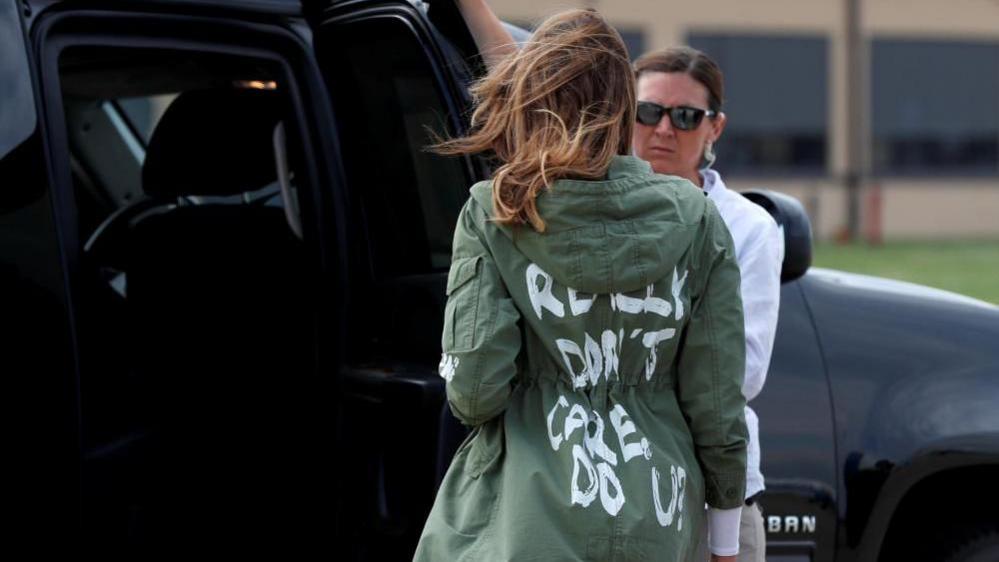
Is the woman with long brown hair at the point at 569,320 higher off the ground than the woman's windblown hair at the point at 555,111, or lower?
lower

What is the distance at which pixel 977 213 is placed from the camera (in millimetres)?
26719

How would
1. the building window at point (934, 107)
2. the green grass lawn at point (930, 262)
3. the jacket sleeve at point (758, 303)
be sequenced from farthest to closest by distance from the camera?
the building window at point (934, 107) → the green grass lawn at point (930, 262) → the jacket sleeve at point (758, 303)

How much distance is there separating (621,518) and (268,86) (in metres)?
1.91

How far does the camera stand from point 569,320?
1.91m

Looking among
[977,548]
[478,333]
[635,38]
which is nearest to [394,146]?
[478,333]

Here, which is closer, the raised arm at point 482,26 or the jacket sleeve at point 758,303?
the jacket sleeve at point 758,303

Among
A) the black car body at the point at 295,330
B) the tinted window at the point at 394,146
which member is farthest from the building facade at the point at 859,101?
the tinted window at the point at 394,146

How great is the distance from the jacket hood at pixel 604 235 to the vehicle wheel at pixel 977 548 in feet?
5.66

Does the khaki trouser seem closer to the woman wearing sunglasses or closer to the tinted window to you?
the woman wearing sunglasses

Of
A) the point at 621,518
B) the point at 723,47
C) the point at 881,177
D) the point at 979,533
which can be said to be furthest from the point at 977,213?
the point at 621,518

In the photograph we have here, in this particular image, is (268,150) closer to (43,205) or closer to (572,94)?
(43,205)

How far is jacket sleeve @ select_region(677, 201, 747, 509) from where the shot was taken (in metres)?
2.02

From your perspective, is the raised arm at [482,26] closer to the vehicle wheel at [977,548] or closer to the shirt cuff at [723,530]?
the shirt cuff at [723,530]

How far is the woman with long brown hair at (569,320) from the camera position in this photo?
1.89m
